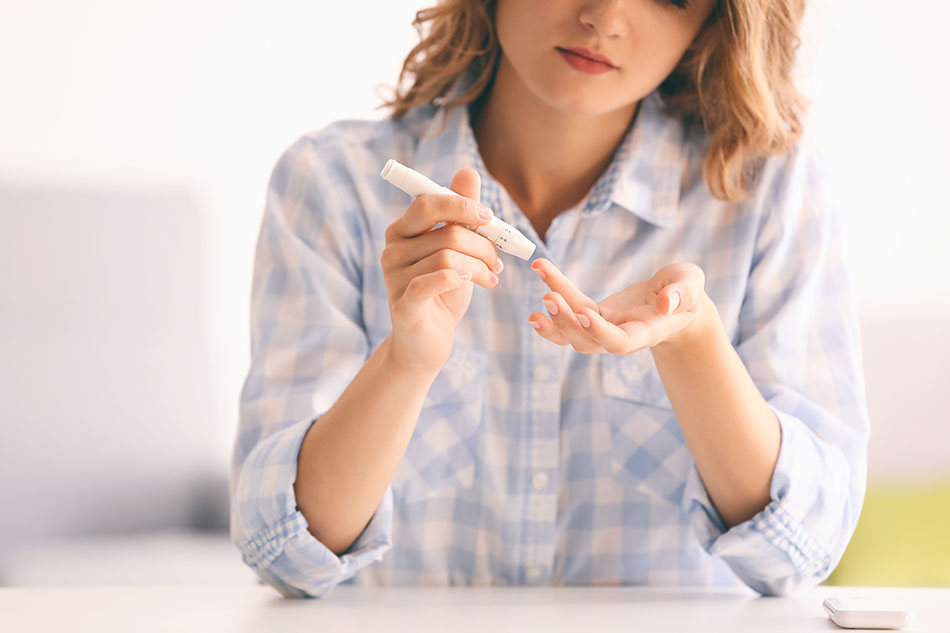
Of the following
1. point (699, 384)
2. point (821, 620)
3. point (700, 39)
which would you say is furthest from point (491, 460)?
point (700, 39)

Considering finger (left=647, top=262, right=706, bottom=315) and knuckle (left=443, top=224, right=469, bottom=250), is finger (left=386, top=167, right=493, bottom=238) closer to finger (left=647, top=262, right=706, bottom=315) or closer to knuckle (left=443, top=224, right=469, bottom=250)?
knuckle (left=443, top=224, right=469, bottom=250)

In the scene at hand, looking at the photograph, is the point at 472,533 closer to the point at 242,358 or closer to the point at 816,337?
the point at 816,337

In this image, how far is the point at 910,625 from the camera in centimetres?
67

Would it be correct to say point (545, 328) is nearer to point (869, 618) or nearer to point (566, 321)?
point (566, 321)

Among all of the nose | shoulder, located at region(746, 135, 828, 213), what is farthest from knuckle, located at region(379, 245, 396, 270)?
shoulder, located at region(746, 135, 828, 213)

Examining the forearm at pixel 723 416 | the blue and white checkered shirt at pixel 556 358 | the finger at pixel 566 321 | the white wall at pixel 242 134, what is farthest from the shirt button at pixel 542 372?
the white wall at pixel 242 134

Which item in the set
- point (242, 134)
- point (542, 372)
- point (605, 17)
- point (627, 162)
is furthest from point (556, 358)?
point (242, 134)

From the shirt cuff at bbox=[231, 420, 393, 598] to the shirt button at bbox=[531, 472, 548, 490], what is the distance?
17 cm

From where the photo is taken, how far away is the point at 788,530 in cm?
78

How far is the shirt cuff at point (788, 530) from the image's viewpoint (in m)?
0.78

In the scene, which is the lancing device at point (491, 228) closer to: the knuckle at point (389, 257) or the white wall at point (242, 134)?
the knuckle at point (389, 257)

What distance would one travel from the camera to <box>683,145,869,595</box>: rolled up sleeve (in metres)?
0.79

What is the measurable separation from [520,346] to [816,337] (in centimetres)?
29

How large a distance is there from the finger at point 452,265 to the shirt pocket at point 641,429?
29cm
